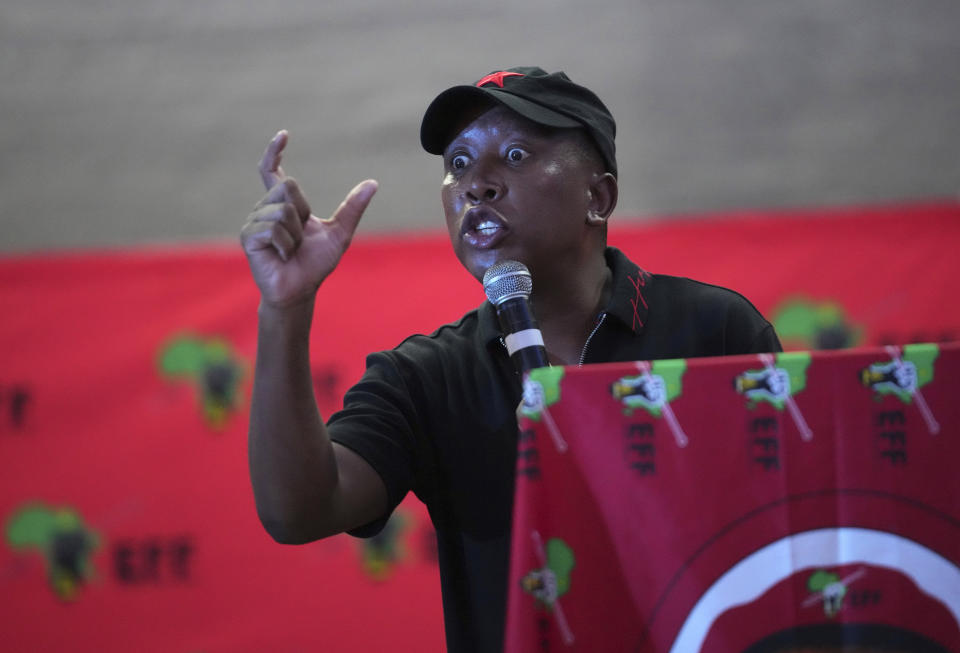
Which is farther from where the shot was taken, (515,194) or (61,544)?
(61,544)

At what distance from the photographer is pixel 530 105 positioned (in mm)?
1291

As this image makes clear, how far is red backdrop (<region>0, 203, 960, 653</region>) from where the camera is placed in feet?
7.91

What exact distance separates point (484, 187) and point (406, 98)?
5.63ft

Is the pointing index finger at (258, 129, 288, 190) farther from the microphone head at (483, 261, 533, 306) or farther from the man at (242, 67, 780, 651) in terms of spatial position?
the microphone head at (483, 261, 533, 306)

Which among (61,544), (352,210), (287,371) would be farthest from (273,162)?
(61,544)

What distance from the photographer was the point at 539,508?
83cm

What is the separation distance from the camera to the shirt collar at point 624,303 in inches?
51.1

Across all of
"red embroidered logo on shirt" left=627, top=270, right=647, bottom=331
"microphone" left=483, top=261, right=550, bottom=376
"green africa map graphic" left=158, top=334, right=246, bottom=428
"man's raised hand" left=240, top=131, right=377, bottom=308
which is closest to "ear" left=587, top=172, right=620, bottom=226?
"red embroidered logo on shirt" left=627, top=270, right=647, bottom=331

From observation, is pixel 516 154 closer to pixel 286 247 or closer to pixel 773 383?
pixel 286 247

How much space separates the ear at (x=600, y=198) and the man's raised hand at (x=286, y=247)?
50 centimetres

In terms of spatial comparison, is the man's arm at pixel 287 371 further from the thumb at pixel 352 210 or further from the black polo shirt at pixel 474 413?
the black polo shirt at pixel 474 413

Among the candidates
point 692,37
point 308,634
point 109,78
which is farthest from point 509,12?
point 308,634

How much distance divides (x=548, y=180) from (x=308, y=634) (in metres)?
1.63

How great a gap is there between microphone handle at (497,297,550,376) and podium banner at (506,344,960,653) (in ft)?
0.47
